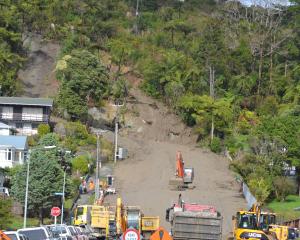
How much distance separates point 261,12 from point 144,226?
7738 centimetres

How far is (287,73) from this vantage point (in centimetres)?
11375

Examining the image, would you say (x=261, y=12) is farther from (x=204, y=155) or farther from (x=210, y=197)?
(x=210, y=197)

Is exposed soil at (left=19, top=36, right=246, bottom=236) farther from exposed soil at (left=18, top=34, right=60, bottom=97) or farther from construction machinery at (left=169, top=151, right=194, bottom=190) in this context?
construction machinery at (left=169, top=151, right=194, bottom=190)

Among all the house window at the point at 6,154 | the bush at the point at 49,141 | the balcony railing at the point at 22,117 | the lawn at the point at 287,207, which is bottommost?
the lawn at the point at 287,207

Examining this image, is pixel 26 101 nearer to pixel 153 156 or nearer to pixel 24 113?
pixel 24 113

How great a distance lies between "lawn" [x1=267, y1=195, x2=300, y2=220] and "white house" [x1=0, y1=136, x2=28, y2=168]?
24882 millimetres

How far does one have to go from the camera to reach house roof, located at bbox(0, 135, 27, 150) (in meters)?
80.2

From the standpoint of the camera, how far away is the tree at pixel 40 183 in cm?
6134

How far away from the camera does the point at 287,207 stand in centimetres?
6881

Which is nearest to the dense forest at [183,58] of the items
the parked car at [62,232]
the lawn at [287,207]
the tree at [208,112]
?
the tree at [208,112]

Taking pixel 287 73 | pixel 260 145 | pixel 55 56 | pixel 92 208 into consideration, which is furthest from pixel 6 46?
pixel 92 208

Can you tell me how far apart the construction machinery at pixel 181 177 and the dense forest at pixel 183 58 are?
31.3ft

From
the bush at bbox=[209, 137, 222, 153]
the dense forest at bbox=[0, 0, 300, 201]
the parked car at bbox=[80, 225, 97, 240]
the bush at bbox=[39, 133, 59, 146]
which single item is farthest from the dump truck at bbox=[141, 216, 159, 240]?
the bush at bbox=[209, 137, 222, 153]

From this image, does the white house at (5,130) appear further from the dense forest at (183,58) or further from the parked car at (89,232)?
the parked car at (89,232)
